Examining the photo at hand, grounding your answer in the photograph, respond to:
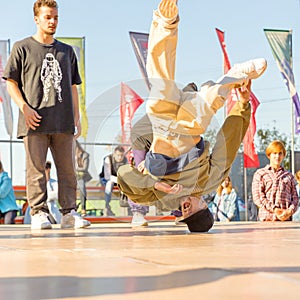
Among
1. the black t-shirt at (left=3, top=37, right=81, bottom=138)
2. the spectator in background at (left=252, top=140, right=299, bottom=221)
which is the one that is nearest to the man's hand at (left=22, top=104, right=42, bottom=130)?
the black t-shirt at (left=3, top=37, right=81, bottom=138)

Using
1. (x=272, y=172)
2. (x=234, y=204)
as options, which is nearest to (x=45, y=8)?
(x=272, y=172)

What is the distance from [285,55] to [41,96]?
11202 millimetres

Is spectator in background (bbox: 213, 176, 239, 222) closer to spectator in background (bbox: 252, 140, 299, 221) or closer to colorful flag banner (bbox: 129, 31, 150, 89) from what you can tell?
spectator in background (bbox: 252, 140, 299, 221)

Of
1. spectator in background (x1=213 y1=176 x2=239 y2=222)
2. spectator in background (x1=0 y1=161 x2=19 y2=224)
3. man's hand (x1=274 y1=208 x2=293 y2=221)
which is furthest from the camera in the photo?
spectator in background (x1=213 y1=176 x2=239 y2=222)

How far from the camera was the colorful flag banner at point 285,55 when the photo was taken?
1467cm

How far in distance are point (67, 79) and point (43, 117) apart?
0.35m

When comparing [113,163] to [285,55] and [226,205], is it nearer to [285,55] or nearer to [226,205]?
[226,205]

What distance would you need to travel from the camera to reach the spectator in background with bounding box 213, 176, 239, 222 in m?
8.72

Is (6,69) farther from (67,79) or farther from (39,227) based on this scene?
(39,227)

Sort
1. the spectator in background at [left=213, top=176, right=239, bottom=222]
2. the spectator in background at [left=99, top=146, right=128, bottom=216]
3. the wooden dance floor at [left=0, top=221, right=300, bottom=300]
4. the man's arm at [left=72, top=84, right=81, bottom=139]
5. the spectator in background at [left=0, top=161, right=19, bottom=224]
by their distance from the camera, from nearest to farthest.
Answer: the wooden dance floor at [left=0, top=221, right=300, bottom=300] → the spectator in background at [left=99, top=146, right=128, bottom=216] → the man's arm at [left=72, top=84, right=81, bottom=139] → the spectator in background at [left=0, top=161, right=19, bottom=224] → the spectator in background at [left=213, top=176, right=239, bottom=222]

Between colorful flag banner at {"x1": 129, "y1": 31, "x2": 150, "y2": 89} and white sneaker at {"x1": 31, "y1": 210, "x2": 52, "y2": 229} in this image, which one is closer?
Result: white sneaker at {"x1": 31, "y1": 210, "x2": 52, "y2": 229}

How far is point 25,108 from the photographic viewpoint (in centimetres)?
431

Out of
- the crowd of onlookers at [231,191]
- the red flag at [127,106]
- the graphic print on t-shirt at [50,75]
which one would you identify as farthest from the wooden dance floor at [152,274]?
the graphic print on t-shirt at [50,75]

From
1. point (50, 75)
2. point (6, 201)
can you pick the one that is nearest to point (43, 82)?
point (50, 75)
